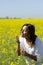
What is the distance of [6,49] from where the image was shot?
233 inches

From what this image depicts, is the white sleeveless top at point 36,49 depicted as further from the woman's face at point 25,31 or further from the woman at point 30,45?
the woman's face at point 25,31

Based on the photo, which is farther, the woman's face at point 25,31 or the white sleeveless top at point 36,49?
the white sleeveless top at point 36,49

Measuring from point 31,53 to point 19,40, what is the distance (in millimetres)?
230

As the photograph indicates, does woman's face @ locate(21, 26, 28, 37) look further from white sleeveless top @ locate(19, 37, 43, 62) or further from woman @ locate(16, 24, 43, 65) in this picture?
white sleeveless top @ locate(19, 37, 43, 62)

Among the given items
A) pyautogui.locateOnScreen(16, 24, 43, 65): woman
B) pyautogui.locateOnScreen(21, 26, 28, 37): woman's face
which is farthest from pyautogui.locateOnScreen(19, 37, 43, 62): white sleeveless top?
pyautogui.locateOnScreen(21, 26, 28, 37): woman's face

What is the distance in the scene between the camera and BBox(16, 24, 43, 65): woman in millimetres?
3641

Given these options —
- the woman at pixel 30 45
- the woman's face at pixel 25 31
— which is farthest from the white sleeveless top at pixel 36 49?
the woman's face at pixel 25 31

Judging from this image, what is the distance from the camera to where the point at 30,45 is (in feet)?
12.2

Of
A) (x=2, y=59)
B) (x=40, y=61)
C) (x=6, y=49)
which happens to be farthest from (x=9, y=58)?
(x=40, y=61)

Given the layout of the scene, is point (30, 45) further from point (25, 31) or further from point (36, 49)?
point (25, 31)

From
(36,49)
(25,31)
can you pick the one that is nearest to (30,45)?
(36,49)

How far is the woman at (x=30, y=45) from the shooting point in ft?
11.9

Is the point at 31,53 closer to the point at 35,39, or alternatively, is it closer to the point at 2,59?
the point at 35,39

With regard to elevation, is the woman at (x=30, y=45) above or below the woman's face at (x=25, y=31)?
below
